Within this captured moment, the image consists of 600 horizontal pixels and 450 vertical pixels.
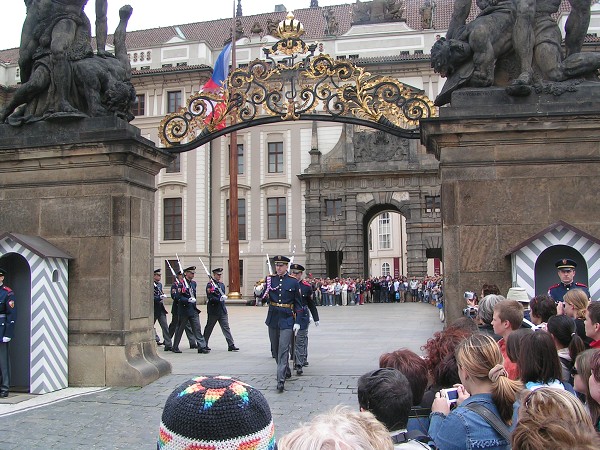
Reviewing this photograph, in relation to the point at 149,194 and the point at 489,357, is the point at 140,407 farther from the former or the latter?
the point at 489,357

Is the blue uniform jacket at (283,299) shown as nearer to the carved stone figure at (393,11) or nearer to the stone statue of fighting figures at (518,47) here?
the stone statue of fighting figures at (518,47)

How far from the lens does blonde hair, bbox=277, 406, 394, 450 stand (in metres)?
1.83

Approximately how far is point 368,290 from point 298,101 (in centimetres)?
3148

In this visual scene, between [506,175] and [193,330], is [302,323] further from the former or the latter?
[506,175]

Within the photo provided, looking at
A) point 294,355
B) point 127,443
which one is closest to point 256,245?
point 294,355

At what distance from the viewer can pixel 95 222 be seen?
926cm

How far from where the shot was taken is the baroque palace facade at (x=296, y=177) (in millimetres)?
41469

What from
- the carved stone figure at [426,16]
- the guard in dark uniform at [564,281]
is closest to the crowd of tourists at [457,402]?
the guard in dark uniform at [564,281]

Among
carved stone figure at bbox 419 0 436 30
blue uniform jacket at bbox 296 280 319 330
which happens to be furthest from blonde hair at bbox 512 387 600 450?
carved stone figure at bbox 419 0 436 30

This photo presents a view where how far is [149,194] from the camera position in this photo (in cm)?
998

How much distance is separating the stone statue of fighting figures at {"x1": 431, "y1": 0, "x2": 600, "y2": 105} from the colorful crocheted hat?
292 inches

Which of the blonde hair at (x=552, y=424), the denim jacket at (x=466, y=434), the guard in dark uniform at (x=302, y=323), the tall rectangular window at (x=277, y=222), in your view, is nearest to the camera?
the blonde hair at (x=552, y=424)

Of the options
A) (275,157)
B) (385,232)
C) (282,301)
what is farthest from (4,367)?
(385,232)

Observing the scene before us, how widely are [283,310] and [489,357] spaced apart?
270 inches
